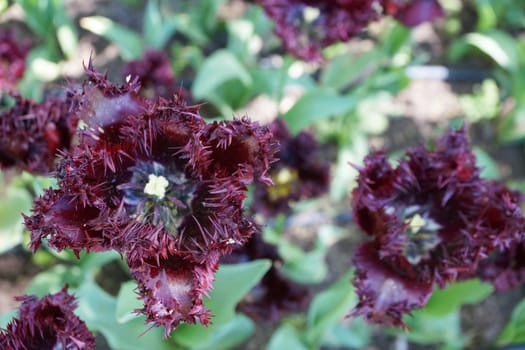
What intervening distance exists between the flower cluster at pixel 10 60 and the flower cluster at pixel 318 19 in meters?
0.87

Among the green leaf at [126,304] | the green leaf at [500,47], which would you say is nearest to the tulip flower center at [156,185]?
the green leaf at [126,304]

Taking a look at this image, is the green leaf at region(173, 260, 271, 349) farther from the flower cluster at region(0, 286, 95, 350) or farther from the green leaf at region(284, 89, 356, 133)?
the green leaf at region(284, 89, 356, 133)

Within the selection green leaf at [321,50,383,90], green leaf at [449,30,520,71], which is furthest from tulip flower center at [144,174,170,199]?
green leaf at [449,30,520,71]

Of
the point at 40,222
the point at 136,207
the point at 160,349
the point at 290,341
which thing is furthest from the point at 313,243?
the point at 40,222

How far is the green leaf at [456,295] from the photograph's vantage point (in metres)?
1.49

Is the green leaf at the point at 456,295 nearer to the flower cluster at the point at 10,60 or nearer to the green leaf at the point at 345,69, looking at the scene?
the green leaf at the point at 345,69

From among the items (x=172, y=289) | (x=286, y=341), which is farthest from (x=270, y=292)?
(x=172, y=289)

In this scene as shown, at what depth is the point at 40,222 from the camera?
2.80 feet

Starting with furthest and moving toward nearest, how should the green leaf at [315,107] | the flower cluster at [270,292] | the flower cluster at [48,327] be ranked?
the green leaf at [315,107] → the flower cluster at [270,292] → the flower cluster at [48,327]

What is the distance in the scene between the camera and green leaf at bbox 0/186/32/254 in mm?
1587

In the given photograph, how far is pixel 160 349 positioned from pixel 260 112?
1.27 metres

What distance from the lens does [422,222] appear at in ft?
3.95

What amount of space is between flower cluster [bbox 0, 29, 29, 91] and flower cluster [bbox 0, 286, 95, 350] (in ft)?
3.37

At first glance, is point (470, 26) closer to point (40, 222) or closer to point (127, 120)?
point (127, 120)
